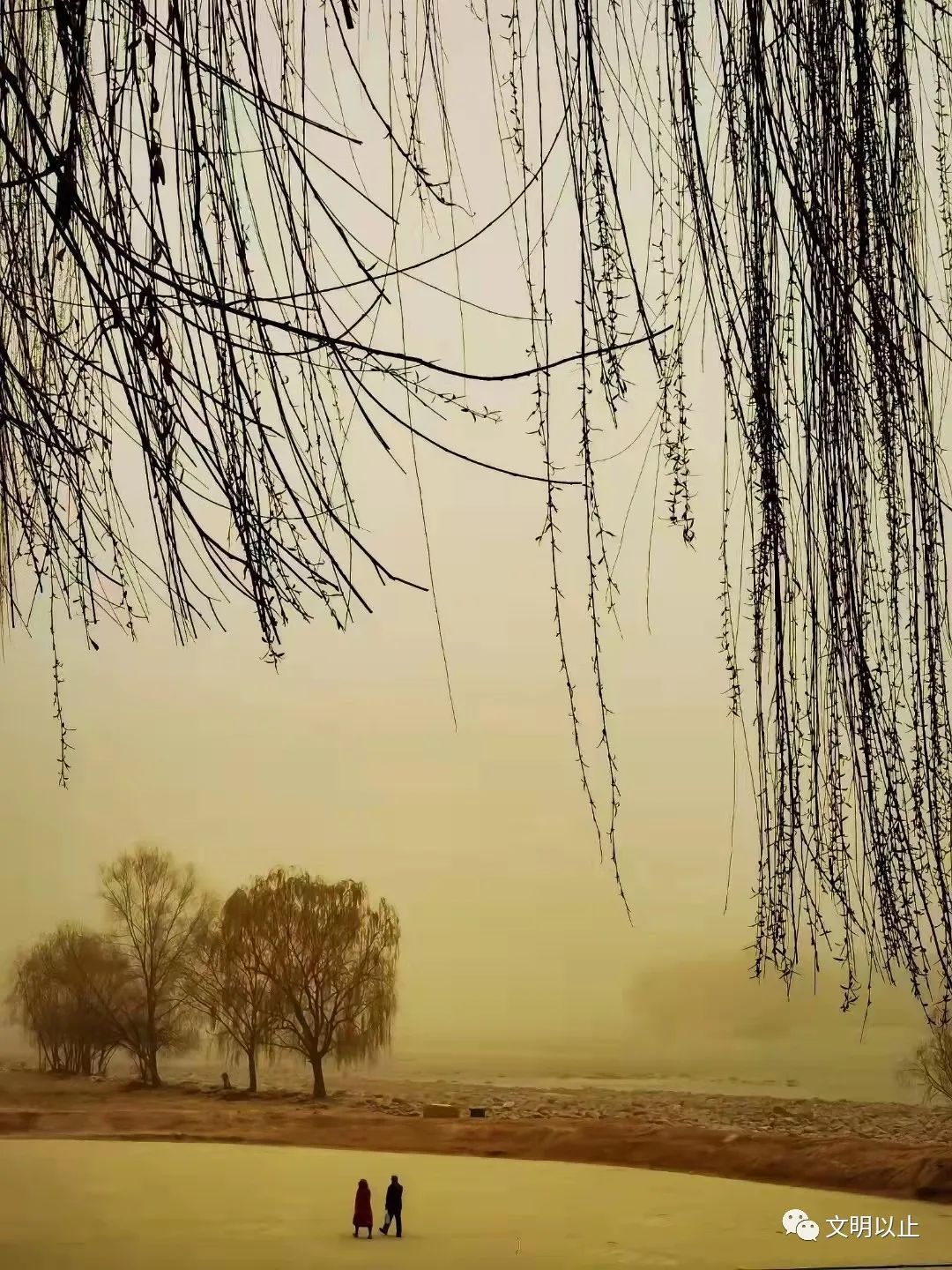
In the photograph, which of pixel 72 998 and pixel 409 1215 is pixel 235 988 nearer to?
pixel 72 998

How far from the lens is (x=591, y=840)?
232 cm

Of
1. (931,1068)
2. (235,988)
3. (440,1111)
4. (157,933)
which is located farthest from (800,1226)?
(157,933)

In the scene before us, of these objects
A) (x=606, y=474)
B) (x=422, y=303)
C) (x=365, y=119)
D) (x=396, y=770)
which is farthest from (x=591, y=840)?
(x=365, y=119)

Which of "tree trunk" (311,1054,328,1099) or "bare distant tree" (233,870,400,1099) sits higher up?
"bare distant tree" (233,870,400,1099)

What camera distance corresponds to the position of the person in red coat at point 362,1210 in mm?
2137

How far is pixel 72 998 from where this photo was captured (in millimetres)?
2266

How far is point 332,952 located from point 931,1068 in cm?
104

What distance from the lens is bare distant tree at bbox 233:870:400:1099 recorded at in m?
2.31

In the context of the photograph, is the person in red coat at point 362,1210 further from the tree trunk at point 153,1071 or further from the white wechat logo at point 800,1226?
the white wechat logo at point 800,1226

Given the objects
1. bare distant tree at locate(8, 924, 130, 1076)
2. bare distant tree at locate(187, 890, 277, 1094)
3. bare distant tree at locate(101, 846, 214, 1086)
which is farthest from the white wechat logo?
bare distant tree at locate(8, 924, 130, 1076)

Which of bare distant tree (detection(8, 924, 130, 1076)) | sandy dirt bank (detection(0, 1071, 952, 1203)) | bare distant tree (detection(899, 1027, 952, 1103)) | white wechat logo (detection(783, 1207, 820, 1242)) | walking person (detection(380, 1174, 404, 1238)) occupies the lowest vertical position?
white wechat logo (detection(783, 1207, 820, 1242))

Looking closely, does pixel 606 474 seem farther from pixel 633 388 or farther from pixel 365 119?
pixel 365 119

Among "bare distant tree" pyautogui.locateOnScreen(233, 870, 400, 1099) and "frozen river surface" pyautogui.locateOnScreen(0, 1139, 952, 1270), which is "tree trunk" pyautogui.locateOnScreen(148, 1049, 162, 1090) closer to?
"frozen river surface" pyautogui.locateOnScreen(0, 1139, 952, 1270)

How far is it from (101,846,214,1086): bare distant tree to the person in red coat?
1.34 feet
